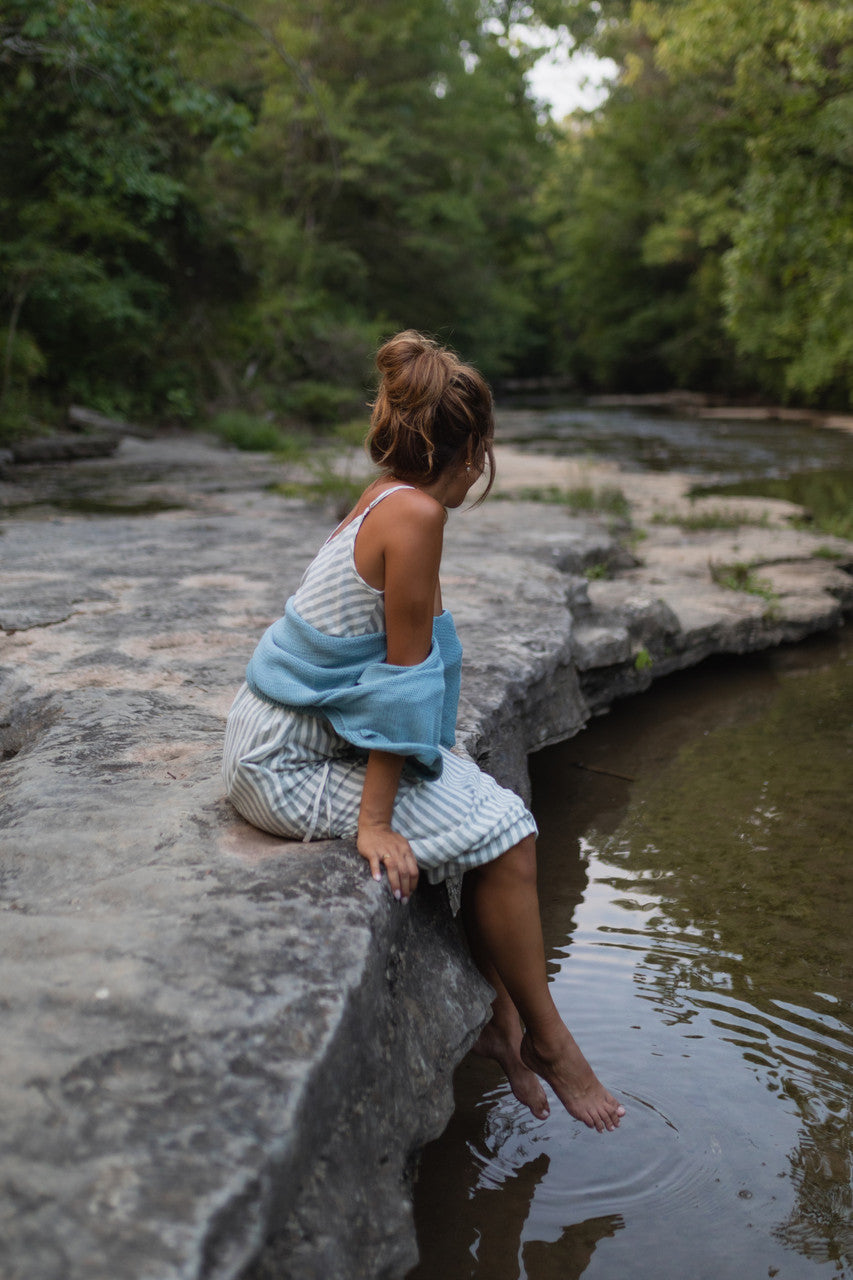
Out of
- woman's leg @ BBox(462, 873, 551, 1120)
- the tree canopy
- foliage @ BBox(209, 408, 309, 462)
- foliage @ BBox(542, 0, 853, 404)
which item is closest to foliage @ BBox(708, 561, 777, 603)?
the tree canopy

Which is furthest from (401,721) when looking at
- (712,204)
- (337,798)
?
(712,204)

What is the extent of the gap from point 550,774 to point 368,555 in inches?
89.3

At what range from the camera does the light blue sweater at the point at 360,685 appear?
185 centimetres

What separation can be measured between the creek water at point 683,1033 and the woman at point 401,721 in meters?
0.18

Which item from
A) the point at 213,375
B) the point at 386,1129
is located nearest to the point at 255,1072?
the point at 386,1129

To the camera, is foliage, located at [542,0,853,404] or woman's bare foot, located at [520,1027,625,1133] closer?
woman's bare foot, located at [520,1027,625,1133]

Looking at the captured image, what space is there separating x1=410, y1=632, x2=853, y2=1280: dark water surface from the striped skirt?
0.63m

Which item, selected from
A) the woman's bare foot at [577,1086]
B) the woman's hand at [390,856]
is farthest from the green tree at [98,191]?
the woman's bare foot at [577,1086]

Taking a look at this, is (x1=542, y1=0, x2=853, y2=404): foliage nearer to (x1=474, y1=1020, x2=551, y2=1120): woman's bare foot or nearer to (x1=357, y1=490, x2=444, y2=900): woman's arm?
(x1=357, y1=490, x2=444, y2=900): woman's arm

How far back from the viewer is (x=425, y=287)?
25.9 metres

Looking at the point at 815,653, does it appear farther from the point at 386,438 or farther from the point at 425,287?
the point at 425,287

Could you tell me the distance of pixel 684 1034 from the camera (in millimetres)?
2439

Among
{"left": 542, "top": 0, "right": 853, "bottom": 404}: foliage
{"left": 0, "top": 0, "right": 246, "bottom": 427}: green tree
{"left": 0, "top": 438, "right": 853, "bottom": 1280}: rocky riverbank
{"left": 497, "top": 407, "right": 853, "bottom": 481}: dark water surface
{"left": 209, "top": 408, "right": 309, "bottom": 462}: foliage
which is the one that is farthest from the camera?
{"left": 209, "top": 408, "right": 309, "bottom": 462}: foliage

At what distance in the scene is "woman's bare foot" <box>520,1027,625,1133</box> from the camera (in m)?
1.99
